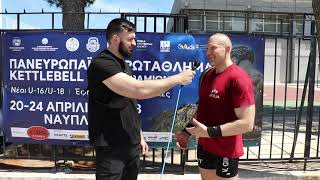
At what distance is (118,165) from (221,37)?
1189 millimetres

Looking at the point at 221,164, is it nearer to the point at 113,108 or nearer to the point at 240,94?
the point at 240,94

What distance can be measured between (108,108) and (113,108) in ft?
0.12

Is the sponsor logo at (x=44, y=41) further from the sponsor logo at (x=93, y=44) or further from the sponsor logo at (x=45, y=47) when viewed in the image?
the sponsor logo at (x=93, y=44)

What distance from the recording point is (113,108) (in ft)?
11.1

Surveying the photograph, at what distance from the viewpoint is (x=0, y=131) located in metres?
6.40

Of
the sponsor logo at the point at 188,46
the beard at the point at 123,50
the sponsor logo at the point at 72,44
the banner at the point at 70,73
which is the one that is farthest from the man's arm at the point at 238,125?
the sponsor logo at the point at 72,44

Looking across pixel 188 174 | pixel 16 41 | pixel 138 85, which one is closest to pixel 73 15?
pixel 16 41

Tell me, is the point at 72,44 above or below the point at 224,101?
above

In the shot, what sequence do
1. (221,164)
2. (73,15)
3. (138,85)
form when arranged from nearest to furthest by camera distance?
(138,85) → (221,164) → (73,15)

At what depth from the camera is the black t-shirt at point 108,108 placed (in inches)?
132

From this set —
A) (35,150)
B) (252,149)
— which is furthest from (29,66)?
(252,149)

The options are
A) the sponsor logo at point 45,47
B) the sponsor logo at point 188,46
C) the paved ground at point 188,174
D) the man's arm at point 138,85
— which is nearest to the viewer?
the man's arm at point 138,85

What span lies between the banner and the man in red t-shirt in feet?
7.34

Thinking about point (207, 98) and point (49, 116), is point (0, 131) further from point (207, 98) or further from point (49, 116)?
point (207, 98)
